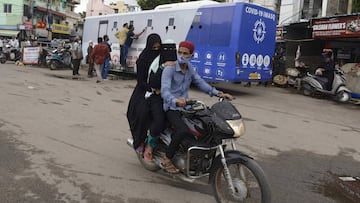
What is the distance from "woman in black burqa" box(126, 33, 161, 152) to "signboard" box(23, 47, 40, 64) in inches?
631

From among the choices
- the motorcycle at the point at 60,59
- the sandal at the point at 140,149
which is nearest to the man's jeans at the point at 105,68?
the motorcycle at the point at 60,59

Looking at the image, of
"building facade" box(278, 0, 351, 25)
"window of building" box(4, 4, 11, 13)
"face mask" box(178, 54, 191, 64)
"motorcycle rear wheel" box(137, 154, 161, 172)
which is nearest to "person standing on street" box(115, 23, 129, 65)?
"building facade" box(278, 0, 351, 25)

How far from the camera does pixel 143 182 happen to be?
13.9 ft

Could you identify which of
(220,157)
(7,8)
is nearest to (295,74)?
(220,157)

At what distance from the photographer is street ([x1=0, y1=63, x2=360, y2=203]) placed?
395 centimetres

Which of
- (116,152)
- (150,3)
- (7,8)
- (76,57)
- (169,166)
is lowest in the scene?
(116,152)

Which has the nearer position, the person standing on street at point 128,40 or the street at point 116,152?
the street at point 116,152

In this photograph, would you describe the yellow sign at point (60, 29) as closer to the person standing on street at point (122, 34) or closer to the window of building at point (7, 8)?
the window of building at point (7, 8)

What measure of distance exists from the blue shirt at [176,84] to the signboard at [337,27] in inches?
408

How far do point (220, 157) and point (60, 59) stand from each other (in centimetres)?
1596

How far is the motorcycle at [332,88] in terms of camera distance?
11922 millimetres

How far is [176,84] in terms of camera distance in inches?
162

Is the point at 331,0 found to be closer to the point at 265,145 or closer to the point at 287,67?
the point at 287,67

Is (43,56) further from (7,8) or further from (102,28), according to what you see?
(7,8)
